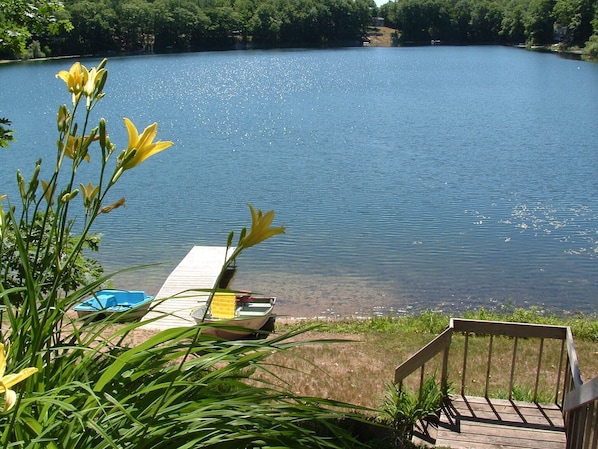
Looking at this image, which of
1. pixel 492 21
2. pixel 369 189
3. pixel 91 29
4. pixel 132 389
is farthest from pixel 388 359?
pixel 492 21

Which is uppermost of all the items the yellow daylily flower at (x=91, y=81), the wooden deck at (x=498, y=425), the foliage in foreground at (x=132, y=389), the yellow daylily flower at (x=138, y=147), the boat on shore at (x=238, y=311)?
the yellow daylily flower at (x=91, y=81)

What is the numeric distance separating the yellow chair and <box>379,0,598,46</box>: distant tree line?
276ft

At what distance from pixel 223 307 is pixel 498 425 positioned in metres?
5.41

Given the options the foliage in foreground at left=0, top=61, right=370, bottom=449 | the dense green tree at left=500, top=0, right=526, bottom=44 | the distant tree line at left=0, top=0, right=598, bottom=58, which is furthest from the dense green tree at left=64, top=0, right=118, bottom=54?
the foliage in foreground at left=0, top=61, right=370, bottom=449

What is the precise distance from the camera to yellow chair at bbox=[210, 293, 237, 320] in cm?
1010

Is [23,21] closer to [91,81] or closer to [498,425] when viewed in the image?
[91,81]

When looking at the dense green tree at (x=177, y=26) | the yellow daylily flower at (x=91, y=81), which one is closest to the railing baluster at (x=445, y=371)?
the yellow daylily flower at (x=91, y=81)

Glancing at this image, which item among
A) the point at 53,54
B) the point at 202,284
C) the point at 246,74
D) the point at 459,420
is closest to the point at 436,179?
the point at 202,284

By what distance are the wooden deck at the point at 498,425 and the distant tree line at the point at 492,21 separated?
285 ft

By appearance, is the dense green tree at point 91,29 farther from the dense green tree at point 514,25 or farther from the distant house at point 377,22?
the dense green tree at point 514,25

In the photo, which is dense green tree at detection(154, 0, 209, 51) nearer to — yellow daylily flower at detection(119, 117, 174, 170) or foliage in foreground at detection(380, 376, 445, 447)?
foliage in foreground at detection(380, 376, 445, 447)

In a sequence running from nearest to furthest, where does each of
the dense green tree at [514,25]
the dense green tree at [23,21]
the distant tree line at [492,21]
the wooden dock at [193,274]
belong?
1. the dense green tree at [23,21]
2. the wooden dock at [193,274]
3. the distant tree line at [492,21]
4. the dense green tree at [514,25]

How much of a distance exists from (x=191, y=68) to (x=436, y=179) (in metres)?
45.6

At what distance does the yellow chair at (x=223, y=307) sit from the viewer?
33.1ft
